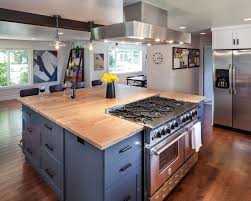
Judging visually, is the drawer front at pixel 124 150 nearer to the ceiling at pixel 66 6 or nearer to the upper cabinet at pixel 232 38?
the ceiling at pixel 66 6

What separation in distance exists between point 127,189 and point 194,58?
17.9ft

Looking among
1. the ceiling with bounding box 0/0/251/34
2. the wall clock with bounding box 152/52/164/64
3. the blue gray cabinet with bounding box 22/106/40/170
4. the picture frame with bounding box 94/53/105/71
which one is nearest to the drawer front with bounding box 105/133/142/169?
the blue gray cabinet with bounding box 22/106/40/170

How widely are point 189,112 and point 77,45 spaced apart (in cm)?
705

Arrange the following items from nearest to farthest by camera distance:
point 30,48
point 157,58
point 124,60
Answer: point 157,58
point 30,48
point 124,60

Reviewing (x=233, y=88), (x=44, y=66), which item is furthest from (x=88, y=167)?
(x=44, y=66)

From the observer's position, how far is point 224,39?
4641 mm

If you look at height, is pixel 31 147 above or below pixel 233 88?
below

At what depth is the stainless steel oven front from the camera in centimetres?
214

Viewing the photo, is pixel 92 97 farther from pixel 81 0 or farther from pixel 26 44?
pixel 26 44

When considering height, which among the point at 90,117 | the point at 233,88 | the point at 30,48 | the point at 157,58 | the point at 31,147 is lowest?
the point at 31,147

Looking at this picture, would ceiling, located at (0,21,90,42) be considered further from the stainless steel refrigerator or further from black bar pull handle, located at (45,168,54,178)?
the stainless steel refrigerator

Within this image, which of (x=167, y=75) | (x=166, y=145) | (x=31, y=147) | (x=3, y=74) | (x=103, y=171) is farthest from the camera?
(x=3, y=74)

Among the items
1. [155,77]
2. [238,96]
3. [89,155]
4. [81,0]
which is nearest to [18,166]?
[89,155]

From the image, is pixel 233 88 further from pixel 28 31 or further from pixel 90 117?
pixel 28 31
